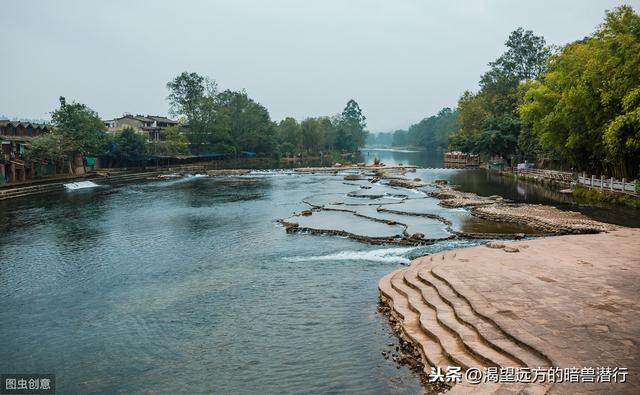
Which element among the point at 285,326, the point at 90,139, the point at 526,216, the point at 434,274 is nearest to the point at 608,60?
the point at 526,216

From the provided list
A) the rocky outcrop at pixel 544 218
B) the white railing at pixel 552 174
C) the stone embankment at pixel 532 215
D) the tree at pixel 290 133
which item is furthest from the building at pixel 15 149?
the tree at pixel 290 133

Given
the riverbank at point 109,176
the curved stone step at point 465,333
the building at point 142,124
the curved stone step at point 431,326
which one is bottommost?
the curved stone step at point 431,326

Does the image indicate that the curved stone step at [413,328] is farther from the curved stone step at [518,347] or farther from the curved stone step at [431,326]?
the curved stone step at [518,347]

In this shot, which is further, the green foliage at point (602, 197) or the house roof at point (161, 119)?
the house roof at point (161, 119)

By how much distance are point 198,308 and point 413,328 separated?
8263 mm

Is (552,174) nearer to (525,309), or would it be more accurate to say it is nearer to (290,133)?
(525,309)

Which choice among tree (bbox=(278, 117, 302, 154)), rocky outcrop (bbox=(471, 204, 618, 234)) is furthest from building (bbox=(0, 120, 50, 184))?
tree (bbox=(278, 117, 302, 154))

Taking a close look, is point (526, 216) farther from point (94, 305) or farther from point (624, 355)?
point (94, 305)

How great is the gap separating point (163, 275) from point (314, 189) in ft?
132

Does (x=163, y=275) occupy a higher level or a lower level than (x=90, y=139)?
lower

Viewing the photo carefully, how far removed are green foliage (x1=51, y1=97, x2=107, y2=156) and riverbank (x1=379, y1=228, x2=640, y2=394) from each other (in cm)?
6751

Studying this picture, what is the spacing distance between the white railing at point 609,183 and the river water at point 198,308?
→ 14386 mm

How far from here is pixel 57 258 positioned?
26.7m

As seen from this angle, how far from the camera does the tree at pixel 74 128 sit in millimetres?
72438
